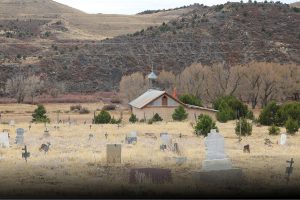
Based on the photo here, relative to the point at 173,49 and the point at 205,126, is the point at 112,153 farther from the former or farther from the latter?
the point at 173,49

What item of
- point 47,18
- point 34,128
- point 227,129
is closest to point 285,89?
point 227,129

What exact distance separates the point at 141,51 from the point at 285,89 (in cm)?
3138

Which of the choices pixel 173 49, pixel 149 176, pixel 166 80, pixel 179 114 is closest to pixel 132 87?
pixel 166 80

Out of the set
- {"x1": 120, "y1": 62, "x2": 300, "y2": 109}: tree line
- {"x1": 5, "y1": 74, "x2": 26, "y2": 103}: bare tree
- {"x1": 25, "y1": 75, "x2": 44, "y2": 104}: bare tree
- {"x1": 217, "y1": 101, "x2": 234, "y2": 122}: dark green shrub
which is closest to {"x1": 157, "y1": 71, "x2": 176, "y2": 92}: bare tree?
{"x1": 120, "y1": 62, "x2": 300, "y2": 109}: tree line

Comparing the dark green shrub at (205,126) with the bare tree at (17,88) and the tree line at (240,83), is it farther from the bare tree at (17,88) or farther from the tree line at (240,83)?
the bare tree at (17,88)

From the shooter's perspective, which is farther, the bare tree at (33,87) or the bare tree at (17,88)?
the bare tree at (33,87)

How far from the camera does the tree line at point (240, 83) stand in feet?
177

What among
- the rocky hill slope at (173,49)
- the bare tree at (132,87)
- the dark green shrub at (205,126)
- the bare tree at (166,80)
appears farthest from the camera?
the rocky hill slope at (173,49)

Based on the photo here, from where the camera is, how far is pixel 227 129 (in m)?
31.9

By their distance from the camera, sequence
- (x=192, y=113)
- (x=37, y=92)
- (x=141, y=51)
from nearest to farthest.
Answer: (x=192, y=113), (x=37, y=92), (x=141, y=51)

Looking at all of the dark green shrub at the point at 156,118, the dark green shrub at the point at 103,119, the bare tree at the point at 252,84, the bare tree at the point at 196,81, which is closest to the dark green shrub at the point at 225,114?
the dark green shrub at the point at 156,118

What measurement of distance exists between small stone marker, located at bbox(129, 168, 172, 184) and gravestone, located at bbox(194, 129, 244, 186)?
0.76 metres

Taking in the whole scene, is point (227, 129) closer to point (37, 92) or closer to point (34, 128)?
point (34, 128)

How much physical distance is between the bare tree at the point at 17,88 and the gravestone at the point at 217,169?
1859 inches
